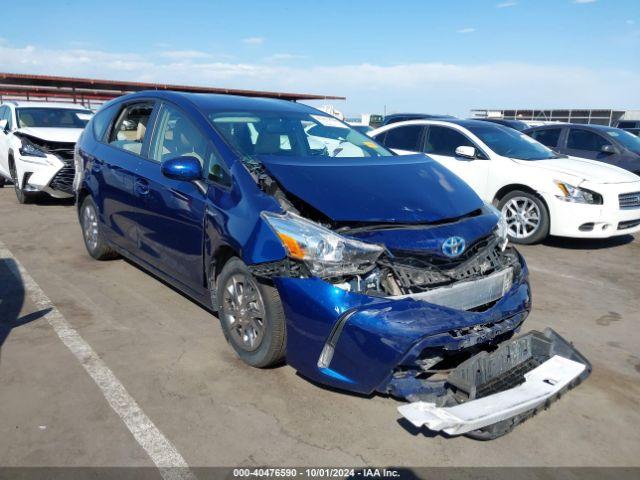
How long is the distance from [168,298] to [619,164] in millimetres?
8674

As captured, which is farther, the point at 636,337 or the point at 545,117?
the point at 545,117

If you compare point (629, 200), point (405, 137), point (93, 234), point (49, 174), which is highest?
point (405, 137)

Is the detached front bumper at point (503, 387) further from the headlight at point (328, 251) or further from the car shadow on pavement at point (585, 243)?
the car shadow on pavement at point (585, 243)

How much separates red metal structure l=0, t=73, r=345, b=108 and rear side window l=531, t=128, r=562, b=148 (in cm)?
1255

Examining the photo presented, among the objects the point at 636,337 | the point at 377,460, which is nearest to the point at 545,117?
the point at 636,337

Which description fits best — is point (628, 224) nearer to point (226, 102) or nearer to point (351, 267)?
point (226, 102)

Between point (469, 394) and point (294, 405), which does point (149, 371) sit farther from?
point (469, 394)

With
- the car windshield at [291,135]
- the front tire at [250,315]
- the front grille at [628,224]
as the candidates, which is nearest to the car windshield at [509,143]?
the front grille at [628,224]

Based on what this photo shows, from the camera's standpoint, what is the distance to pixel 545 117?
3528 cm

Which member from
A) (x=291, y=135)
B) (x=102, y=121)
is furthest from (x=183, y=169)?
(x=102, y=121)

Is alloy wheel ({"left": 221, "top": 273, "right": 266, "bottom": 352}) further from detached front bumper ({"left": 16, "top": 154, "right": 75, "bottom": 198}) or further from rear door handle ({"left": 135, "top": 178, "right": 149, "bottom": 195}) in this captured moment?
detached front bumper ({"left": 16, "top": 154, "right": 75, "bottom": 198})

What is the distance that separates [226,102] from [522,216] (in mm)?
Answer: 4542

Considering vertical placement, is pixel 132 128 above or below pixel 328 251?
above

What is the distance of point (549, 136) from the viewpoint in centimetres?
1061
